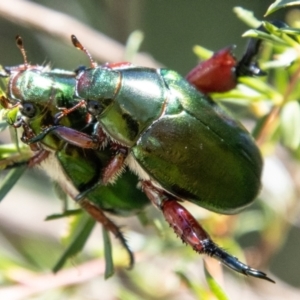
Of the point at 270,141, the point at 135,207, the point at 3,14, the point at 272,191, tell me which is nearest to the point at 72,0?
the point at 3,14

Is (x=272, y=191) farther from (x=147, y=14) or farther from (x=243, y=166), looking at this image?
(x=147, y=14)

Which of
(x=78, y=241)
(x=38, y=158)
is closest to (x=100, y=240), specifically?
(x=78, y=241)

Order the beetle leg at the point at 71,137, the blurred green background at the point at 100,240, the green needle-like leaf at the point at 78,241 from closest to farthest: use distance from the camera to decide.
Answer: the beetle leg at the point at 71,137
the green needle-like leaf at the point at 78,241
the blurred green background at the point at 100,240

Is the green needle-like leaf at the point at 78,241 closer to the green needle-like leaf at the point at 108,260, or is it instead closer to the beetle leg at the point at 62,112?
the green needle-like leaf at the point at 108,260

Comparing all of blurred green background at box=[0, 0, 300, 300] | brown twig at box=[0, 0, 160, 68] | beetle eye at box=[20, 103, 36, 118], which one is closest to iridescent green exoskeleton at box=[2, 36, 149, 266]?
beetle eye at box=[20, 103, 36, 118]

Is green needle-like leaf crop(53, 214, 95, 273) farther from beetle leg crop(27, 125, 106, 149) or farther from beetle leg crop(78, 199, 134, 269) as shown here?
beetle leg crop(27, 125, 106, 149)

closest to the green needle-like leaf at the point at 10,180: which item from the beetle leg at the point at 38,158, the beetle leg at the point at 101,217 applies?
the beetle leg at the point at 38,158
